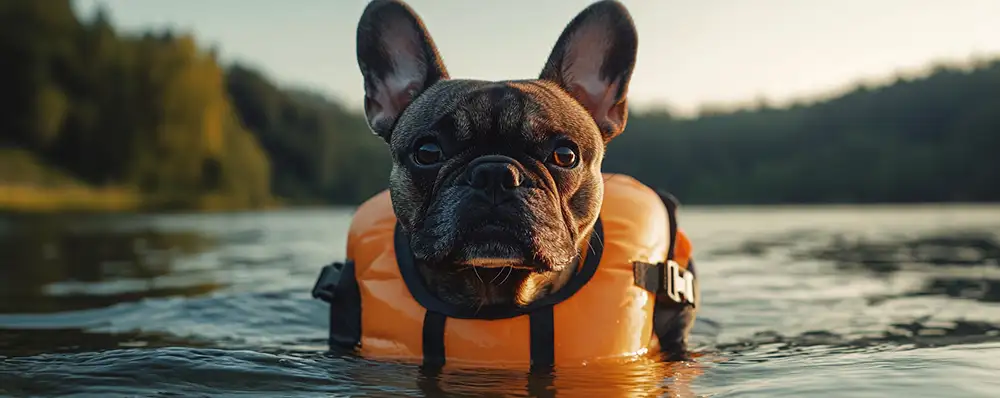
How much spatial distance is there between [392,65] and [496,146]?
1.26m

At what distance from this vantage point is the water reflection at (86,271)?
9101 millimetres

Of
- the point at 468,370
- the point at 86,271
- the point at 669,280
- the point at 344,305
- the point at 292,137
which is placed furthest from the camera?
the point at 292,137

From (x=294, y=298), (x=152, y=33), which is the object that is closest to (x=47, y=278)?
(x=294, y=298)

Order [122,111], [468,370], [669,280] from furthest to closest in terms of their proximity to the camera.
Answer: [122,111] → [669,280] → [468,370]

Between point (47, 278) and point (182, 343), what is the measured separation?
594 cm

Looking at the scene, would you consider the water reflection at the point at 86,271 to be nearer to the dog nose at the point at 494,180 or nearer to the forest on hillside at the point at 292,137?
the dog nose at the point at 494,180

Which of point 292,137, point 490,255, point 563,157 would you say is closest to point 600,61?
point 563,157

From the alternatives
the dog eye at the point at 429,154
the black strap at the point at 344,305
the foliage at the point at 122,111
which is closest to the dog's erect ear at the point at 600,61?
the dog eye at the point at 429,154

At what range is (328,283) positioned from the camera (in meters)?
6.12

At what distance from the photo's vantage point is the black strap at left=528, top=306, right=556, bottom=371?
199 inches

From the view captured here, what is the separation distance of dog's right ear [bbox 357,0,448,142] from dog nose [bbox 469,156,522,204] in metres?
1.42

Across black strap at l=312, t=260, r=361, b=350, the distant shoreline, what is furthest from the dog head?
the distant shoreline

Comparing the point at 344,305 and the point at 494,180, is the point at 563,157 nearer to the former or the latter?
the point at 494,180

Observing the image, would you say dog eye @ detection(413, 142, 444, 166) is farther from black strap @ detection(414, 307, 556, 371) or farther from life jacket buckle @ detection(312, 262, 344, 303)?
life jacket buckle @ detection(312, 262, 344, 303)
